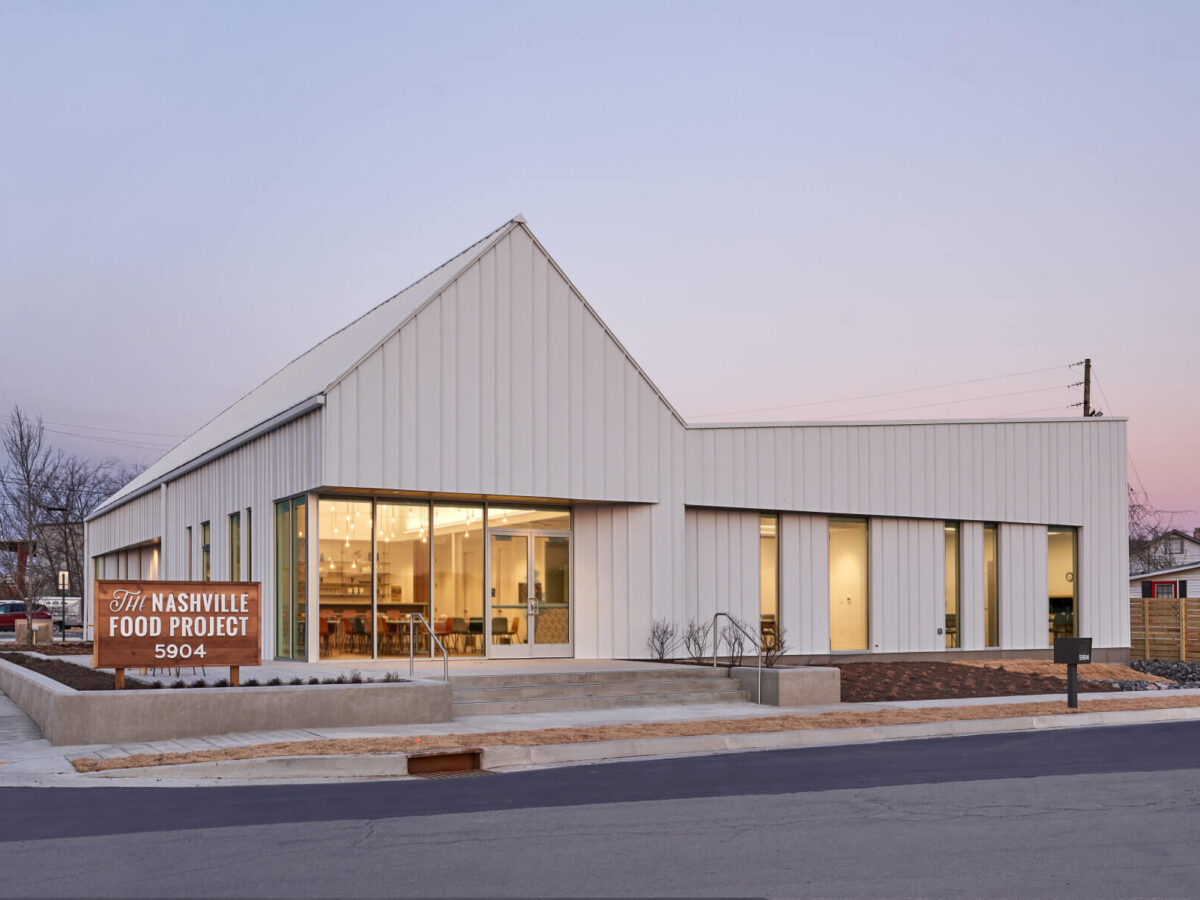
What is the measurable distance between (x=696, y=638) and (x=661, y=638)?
38.2 inches

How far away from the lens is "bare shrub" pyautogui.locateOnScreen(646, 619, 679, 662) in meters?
23.6

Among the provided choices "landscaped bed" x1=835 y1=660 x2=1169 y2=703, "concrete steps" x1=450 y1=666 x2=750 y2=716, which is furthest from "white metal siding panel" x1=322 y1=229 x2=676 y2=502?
"landscaped bed" x1=835 y1=660 x2=1169 y2=703

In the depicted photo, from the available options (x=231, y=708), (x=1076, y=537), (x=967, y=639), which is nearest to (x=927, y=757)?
(x=231, y=708)

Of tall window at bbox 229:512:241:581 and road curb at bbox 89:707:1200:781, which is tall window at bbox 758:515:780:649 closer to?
road curb at bbox 89:707:1200:781

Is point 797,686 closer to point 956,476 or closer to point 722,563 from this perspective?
point 722,563

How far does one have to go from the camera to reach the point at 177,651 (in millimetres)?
15516

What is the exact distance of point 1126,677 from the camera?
87.2 feet

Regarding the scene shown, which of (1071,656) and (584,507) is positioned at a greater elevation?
(584,507)

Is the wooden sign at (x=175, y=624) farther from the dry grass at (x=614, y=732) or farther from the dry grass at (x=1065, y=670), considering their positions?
the dry grass at (x=1065, y=670)

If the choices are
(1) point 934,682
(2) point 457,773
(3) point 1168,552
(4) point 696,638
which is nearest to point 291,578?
(4) point 696,638

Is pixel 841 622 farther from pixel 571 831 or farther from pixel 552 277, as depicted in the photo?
pixel 571 831

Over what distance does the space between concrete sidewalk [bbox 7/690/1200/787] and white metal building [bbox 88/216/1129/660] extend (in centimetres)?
544

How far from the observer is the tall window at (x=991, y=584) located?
92.2 feet

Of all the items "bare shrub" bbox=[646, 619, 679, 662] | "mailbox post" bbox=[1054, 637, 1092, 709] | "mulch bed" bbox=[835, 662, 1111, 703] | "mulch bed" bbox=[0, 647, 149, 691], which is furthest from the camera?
"bare shrub" bbox=[646, 619, 679, 662]
